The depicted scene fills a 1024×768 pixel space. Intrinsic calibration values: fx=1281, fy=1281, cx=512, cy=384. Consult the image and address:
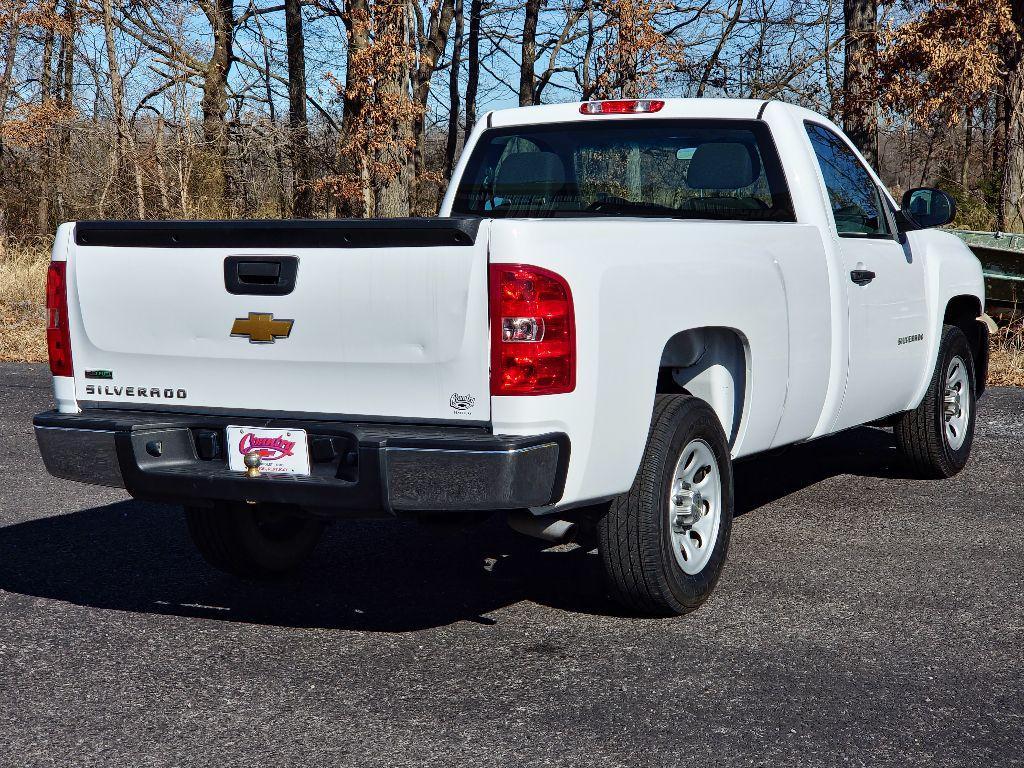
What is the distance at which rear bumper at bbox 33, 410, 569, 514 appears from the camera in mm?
3814

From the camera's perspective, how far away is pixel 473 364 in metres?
3.86

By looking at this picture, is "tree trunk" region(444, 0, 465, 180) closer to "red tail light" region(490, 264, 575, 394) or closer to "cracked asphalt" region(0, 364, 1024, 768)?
"cracked asphalt" region(0, 364, 1024, 768)

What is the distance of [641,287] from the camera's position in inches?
166

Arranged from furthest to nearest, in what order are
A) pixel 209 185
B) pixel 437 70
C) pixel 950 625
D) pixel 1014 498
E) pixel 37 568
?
1. pixel 437 70
2. pixel 209 185
3. pixel 1014 498
4. pixel 37 568
5. pixel 950 625

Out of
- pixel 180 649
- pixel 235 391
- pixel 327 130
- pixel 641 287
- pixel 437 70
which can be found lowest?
pixel 180 649

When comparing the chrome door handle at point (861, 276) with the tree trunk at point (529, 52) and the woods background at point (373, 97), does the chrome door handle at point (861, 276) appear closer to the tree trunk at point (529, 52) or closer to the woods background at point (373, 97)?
the woods background at point (373, 97)

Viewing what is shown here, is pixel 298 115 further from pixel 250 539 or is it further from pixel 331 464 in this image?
pixel 331 464

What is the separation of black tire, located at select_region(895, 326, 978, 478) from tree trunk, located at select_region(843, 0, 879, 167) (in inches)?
368

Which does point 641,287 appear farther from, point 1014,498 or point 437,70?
point 437,70

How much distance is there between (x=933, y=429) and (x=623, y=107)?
2570 mm

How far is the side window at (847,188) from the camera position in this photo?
6027mm

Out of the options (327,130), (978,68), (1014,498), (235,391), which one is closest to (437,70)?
(327,130)

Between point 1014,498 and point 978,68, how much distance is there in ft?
31.0

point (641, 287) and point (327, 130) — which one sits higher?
point (327, 130)
